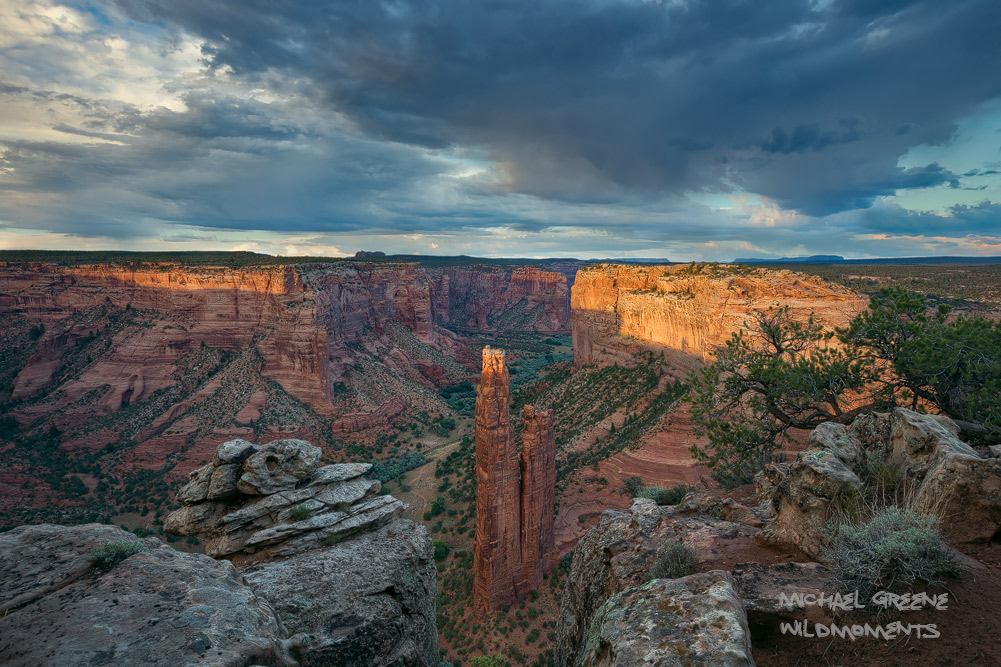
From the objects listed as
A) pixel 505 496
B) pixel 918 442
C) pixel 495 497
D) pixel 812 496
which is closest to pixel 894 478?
pixel 918 442

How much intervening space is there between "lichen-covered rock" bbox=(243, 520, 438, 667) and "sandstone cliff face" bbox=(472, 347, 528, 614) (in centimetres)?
1327

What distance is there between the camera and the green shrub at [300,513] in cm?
1136

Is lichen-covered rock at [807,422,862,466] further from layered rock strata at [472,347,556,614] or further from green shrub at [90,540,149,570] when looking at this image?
layered rock strata at [472,347,556,614]

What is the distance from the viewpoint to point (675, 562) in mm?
6816

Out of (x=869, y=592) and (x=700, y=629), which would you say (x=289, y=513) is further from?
(x=869, y=592)

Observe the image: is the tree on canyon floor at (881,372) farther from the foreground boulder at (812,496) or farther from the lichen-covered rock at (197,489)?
the lichen-covered rock at (197,489)

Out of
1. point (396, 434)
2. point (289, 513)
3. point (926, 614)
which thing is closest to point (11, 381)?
point (396, 434)

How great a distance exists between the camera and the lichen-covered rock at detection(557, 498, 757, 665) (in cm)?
770

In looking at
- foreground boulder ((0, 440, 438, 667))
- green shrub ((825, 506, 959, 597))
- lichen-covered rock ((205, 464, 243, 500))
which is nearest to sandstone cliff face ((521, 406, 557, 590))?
foreground boulder ((0, 440, 438, 667))

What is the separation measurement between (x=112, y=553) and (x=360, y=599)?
185 inches

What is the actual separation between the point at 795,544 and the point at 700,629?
11.0 ft

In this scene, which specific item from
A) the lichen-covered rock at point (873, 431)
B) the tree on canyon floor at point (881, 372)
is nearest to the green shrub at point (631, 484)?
the tree on canyon floor at point (881, 372)

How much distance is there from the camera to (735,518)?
9.01 m

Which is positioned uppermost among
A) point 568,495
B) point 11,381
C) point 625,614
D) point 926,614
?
point 926,614
